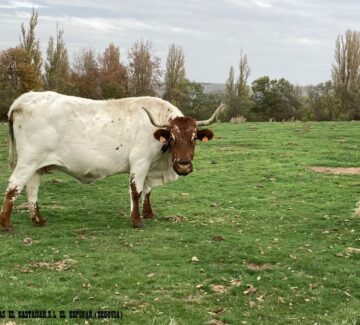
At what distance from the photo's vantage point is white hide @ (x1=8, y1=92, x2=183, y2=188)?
8.82m

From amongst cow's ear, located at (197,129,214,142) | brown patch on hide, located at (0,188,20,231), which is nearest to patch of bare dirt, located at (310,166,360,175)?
A: cow's ear, located at (197,129,214,142)

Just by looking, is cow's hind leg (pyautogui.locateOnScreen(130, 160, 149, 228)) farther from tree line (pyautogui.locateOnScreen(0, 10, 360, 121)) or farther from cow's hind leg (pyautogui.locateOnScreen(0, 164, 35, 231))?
tree line (pyautogui.locateOnScreen(0, 10, 360, 121))

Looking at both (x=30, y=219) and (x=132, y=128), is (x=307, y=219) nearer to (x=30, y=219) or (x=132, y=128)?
(x=132, y=128)

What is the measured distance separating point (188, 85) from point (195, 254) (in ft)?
152

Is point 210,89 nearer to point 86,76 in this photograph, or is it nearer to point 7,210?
point 86,76

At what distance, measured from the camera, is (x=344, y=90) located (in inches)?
1966

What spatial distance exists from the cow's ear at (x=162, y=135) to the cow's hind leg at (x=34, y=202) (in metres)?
2.23

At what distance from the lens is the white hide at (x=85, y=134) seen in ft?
28.9

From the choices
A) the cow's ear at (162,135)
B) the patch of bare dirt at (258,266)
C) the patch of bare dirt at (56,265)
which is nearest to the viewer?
the patch of bare dirt at (56,265)

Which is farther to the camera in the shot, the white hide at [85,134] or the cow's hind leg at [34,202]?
the cow's hind leg at [34,202]

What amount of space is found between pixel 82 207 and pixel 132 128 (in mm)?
2410

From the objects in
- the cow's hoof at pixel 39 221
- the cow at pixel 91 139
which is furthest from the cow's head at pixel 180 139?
the cow's hoof at pixel 39 221

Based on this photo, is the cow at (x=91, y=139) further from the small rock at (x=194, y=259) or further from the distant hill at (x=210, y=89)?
the distant hill at (x=210, y=89)

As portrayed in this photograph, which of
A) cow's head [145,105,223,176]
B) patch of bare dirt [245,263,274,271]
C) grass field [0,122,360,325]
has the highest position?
cow's head [145,105,223,176]
